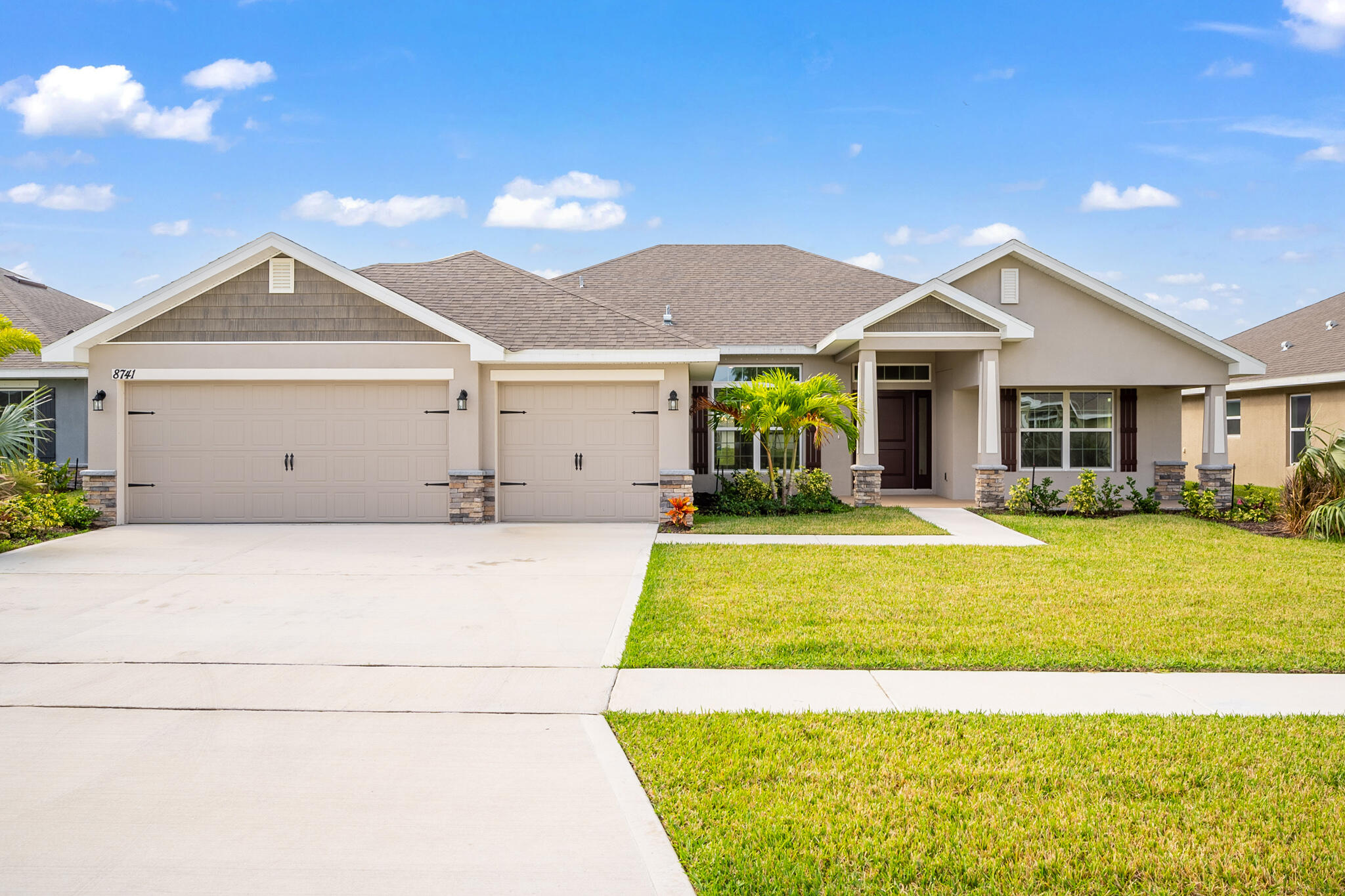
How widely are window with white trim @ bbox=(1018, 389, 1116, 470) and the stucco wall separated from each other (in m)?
1.02

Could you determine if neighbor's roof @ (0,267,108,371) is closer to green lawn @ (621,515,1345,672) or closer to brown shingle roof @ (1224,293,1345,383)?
green lawn @ (621,515,1345,672)

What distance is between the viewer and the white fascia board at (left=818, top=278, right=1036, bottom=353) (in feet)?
47.3

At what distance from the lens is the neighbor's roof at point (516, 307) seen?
1272 centimetres

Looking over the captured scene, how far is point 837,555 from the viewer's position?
384 inches

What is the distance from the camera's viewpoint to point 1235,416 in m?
20.6

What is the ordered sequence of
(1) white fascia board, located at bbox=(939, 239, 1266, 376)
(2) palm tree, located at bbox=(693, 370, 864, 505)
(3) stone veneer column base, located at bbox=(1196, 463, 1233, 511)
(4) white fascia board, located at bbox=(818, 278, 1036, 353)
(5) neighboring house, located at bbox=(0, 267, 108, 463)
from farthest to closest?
(5) neighboring house, located at bbox=(0, 267, 108, 463) → (1) white fascia board, located at bbox=(939, 239, 1266, 376) → (3) stone veneer column base, located at bbox=(1196, 463, 1233, 511) → (4) white fascia board, located at bbox=(818, 278, 1036, 353) → (2) palm tree, located at bbox=(693, 370, 864, 505)

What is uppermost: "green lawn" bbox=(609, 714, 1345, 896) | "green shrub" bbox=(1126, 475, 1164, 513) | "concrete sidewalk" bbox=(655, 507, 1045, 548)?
"green shrub" bbox=(1126, 475, 1164, 513)

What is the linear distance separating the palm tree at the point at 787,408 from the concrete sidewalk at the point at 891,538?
258 cm

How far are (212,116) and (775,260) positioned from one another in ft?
44.3

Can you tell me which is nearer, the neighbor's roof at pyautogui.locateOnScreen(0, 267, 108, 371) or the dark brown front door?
the neighbor's roof at pyautogui.locateOnScreen(0, 267, 108, 371)

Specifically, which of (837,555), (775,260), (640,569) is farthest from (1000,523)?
(775,260)

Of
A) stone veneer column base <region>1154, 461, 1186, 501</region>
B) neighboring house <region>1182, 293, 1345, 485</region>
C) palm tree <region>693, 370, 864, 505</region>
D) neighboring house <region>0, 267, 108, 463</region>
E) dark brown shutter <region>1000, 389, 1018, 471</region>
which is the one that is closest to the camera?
palm tree <region>693, 370, 864, 505</region>

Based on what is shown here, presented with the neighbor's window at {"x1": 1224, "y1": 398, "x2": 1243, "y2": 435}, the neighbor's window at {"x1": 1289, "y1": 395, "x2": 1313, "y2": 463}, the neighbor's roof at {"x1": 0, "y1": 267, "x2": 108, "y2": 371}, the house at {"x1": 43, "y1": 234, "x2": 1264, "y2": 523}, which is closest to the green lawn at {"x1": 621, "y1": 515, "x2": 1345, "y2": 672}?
the house at {"x1": 43, "y1": 234, "x2": 1264, "y2": 523}

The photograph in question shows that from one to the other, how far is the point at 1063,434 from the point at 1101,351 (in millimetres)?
1859
